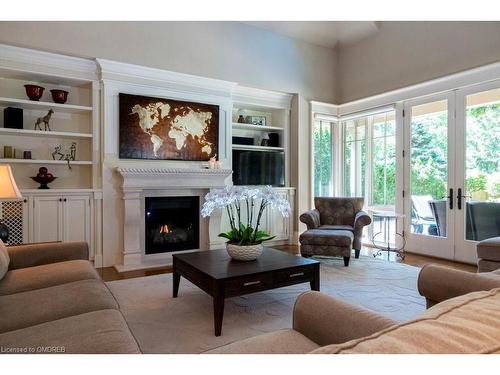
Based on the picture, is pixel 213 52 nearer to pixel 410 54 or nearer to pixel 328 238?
pixel 410 54

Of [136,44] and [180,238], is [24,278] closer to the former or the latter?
[180,238]

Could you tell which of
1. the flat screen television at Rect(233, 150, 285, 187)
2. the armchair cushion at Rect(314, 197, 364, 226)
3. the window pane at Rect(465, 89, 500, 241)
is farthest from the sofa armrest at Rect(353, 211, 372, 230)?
the flat screen television at Rect(233, 150, 285, 187)

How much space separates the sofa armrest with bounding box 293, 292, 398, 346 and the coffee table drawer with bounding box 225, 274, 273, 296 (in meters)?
1.08

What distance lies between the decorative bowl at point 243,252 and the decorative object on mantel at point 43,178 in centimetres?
269

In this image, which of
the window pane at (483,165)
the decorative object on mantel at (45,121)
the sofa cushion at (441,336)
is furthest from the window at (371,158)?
the sofa cushion at (441,336)

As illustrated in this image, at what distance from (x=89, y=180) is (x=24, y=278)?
2.54 m

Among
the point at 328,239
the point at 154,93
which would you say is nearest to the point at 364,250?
the point at 328,239

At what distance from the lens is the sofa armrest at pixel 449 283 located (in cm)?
160

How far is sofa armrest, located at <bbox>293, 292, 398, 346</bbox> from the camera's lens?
1120 mm

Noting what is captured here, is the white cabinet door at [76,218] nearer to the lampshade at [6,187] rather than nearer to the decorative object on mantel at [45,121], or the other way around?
the decorative object on mantel at [45,121]

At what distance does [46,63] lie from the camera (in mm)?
4020

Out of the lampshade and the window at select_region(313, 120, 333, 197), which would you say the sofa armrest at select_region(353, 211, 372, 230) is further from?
the lampshade

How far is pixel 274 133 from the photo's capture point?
19.8 feet
